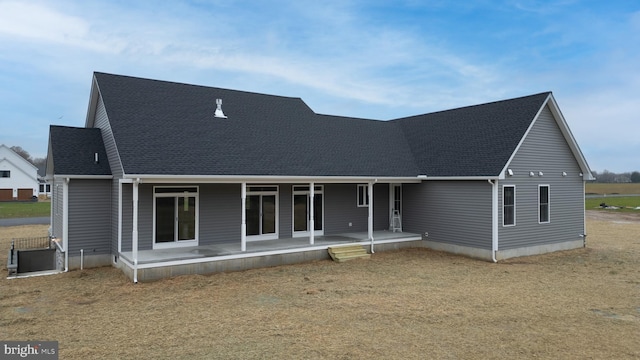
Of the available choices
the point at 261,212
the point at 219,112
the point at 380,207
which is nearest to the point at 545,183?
the point at 380,207

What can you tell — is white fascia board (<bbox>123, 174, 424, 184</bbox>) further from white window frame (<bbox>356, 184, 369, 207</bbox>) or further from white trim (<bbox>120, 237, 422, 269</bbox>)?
white trim (<bbox>120, 237, 422, 269</bbox>)

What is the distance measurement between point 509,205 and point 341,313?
8944 mm

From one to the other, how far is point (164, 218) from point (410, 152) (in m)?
10.8

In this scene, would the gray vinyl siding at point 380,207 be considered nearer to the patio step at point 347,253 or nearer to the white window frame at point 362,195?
the white window frame at point 362,195

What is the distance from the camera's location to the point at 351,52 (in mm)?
25297

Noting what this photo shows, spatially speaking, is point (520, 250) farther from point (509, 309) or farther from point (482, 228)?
point (509, 309)

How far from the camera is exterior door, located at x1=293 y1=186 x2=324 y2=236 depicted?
1481 cm

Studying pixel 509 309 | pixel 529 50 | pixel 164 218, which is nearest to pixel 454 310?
pixel 509 309

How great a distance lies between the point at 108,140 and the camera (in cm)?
1255

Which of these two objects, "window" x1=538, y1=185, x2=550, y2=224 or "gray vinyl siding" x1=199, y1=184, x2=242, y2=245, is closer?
"gray vinyl siding" x1=199, y1=184, x2=242, y2=245

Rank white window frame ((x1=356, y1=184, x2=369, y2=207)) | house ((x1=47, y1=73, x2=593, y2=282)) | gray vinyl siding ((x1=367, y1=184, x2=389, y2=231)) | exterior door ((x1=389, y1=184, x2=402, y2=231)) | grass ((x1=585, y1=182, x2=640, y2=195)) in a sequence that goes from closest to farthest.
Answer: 1. house ((x1=47, y1=73, x2=593, y2=282))
2. white window frame ((x1=356, y1=184, x2=369, y2=207))
3. exterior door ((x1=389, y1=184, x2=402, y2=231))
4. gray vinyl siding ((x1=367, y1=184, x2=389, y2=231))
5. grass ((x1=585, y1=182, x2=640, y2=195))

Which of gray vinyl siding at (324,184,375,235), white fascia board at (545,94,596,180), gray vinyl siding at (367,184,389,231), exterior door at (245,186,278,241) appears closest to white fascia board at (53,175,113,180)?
exterior door at (245,186,278,241)

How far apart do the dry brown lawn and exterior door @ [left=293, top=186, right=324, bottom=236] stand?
2535 mm

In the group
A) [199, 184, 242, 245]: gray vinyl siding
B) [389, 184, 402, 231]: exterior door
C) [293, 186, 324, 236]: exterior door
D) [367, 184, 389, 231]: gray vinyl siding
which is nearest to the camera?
[199, 184, 242, 245]: gray vinyl siding
